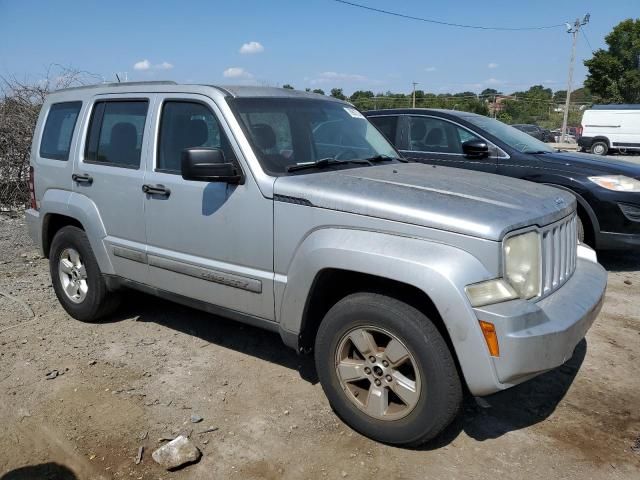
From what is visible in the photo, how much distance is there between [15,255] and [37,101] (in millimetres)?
4371

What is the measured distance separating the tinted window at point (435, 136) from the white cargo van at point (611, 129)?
68.8 feet

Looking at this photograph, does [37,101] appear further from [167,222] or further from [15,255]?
[167,222]

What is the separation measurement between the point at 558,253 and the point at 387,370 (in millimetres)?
1154

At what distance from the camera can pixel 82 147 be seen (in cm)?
450

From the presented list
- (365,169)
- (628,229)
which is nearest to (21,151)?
(365,169)

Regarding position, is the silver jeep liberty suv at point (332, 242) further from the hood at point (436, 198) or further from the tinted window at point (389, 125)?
the tinted window at point (389, 125)

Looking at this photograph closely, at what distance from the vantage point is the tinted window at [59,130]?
4.68 meters

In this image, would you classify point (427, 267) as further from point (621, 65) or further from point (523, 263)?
point (621, 65)

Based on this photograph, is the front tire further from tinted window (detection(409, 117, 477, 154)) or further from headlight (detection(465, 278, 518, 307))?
tinted window (detection(409, 117, 477, 154))

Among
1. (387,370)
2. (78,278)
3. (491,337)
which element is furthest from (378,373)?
(78,278)

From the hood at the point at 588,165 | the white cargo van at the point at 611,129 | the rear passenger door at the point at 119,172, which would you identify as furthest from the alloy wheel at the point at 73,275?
the white cargo van at the point at 611,129

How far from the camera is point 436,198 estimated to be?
9.66 feet

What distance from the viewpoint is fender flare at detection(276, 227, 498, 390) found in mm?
2574

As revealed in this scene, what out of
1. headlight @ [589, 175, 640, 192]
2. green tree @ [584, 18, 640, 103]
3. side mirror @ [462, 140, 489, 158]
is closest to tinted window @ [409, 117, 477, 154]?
side mirror @ [462, 140, 489, 158]
